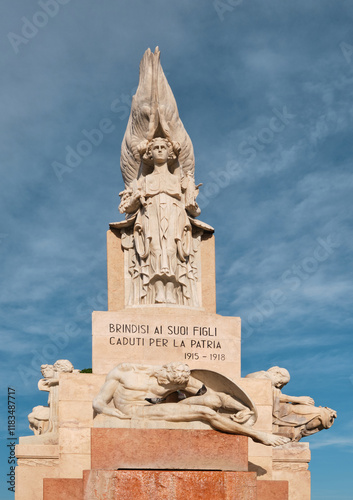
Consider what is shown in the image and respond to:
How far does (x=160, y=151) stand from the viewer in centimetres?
1678

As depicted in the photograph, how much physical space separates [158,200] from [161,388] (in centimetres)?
517

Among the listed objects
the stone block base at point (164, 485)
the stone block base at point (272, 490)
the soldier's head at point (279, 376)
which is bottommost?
the stone block base at point (272, 490)

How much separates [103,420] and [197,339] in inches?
146

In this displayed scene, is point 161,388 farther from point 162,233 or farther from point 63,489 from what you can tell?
point 162,233

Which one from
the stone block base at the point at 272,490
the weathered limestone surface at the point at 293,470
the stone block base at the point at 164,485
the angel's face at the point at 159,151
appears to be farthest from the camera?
the angel's face at the point at 159,151

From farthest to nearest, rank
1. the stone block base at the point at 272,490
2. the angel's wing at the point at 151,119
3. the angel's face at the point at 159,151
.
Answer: the angel's wing at the point at 151,119
the angel's face at the point at 159,151
the stone block base at the point at 272,490

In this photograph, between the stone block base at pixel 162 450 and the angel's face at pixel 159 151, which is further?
the angel's face at pixel 159 151

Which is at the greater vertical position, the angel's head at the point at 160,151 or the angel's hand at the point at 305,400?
the angel's head at the point at 160,151

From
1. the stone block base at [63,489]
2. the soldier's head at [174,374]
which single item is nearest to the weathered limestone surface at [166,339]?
the soldier's head at [174,374]

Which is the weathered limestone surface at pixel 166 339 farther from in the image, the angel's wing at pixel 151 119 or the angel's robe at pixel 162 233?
the angel's wing at pixel 151 119

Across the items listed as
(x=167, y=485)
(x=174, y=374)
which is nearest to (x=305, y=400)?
(x=174, y=374)

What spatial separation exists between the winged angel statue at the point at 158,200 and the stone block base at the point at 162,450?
4.25 metres

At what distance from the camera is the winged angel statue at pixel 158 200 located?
16.1m

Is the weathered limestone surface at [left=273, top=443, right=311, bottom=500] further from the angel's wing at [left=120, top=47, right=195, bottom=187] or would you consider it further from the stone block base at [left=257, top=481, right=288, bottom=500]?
the angel's wing at [left=120, top=47, right=195, bottom=187]
